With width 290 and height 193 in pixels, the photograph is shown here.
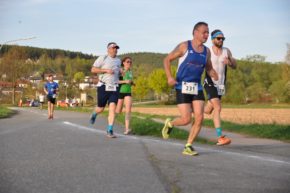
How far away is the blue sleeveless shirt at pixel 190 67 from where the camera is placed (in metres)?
7.58

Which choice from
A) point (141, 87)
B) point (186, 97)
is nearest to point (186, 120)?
point (186, 97)

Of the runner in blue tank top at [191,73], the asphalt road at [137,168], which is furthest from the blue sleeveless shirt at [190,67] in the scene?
the asphalt road at [137,168]

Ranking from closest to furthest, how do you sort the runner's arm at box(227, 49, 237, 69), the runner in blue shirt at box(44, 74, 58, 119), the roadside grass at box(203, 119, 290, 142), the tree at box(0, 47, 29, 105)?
the runner's arm at box(227, 49, 237, 69), the roadside grass at box(203, 119, 290, 142), the runner in blue shirt at box(44, 74, 58, 119), the tree at box(0, 47, 29, 105)

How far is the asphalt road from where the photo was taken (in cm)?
456

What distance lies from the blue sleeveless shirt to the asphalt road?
1.16m

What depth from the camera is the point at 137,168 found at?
18.7 ft

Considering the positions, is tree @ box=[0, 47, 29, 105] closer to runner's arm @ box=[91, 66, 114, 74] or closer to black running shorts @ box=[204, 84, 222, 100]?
runner's arm @ box=[91, 66, 114, 74]

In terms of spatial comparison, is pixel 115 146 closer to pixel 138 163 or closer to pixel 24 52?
pixel 138 163

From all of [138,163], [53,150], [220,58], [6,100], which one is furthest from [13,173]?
[6,100]

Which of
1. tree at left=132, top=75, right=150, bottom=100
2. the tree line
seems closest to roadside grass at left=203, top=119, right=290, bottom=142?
the tree line

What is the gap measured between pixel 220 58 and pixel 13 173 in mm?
5505

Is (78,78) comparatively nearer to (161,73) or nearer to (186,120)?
(161,73)

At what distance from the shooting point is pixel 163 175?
5.25 metres

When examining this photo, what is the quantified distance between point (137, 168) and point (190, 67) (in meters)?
2.42
